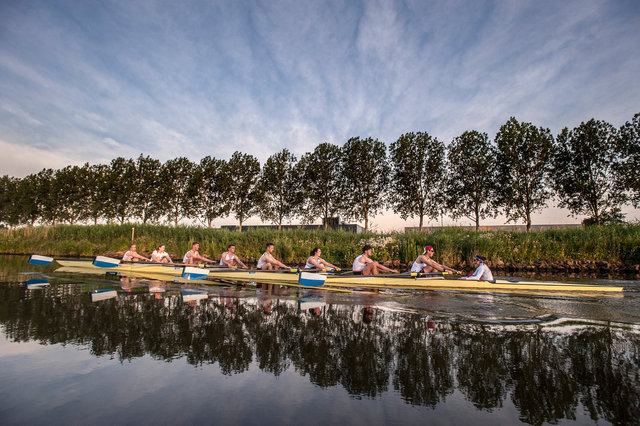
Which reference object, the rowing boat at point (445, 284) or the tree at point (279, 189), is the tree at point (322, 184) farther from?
the rowing boat at point (445, 284)

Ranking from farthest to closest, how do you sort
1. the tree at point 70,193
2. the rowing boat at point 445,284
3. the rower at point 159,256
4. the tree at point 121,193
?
1. the tree at point 70,193
2. the tree at point 121,193
3. the rower at point 159,256
4. the rowing boat at point 445,284

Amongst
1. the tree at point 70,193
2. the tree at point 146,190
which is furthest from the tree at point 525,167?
the tree at point 70,193

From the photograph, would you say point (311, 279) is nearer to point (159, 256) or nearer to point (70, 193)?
point (159, 256)

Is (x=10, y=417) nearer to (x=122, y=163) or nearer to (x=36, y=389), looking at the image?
(x=36, y=389)

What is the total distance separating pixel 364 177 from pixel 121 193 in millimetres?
31672

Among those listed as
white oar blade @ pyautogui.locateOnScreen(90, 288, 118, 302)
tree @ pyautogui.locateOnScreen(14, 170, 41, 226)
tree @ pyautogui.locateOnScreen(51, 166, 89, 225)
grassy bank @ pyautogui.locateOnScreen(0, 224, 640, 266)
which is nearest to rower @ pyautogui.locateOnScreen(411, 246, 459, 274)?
grassy bank @ pyautogui.locateOnScreen(0, 224, 640, 266)

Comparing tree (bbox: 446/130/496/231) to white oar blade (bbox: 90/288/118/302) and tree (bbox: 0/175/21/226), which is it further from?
tree (bbox: 0/175/21/226)

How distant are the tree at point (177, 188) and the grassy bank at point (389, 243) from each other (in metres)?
13.1

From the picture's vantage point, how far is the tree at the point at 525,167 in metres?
34.9

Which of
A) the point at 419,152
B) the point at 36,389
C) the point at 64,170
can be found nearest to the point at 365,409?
the point at 36,389

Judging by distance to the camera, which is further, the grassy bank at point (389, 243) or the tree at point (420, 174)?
the tree at point (420, 174)

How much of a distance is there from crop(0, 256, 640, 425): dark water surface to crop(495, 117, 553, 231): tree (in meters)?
29.2

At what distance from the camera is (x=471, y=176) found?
3641 cm

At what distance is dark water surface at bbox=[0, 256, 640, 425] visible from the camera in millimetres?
3678
